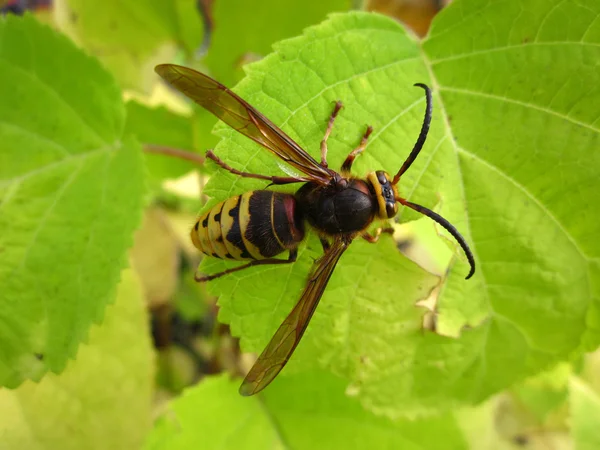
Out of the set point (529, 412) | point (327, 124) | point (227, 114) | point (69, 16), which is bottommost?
point (529, 412)

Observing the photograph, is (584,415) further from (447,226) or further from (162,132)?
(162,132)

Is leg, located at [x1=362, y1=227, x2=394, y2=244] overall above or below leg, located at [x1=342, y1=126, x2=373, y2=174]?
below

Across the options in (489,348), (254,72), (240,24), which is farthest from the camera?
(240,24)

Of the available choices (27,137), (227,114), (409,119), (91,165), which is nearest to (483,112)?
(409,119)

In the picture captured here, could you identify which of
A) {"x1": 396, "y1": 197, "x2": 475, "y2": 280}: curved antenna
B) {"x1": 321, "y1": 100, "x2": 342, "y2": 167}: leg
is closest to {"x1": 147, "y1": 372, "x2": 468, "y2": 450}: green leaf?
{"x1": 396, "y1": 197, "x2": 475, "y2": 280}: curved antenna

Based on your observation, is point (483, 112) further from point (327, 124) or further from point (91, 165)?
point (91, 165)

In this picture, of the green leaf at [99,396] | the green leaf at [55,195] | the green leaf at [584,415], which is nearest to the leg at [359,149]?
the green leaf at [55,195]

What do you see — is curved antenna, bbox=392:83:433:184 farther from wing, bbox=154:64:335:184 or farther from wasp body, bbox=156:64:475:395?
wing, bbox=154:64:335:184
